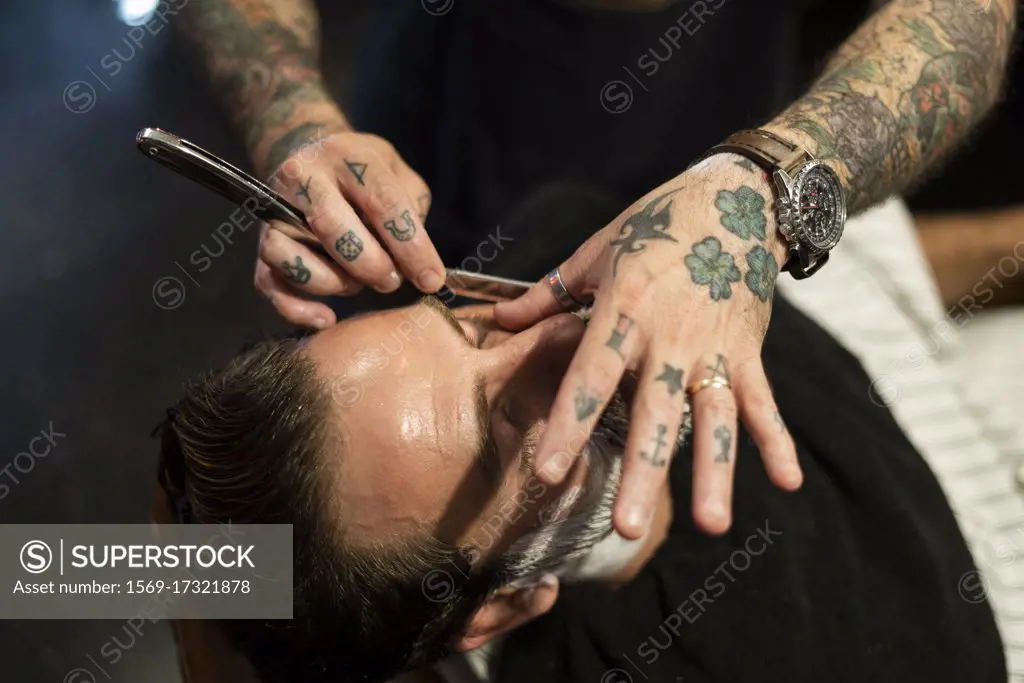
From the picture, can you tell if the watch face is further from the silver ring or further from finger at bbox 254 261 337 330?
finger at bbox 254 261 337 330

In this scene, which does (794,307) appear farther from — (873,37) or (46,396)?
(46,396)

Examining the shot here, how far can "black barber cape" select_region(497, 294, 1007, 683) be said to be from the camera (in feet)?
2.89

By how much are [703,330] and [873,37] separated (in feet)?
1.64

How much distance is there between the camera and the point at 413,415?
676 mm

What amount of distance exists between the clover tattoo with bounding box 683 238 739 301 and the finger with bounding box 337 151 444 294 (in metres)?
0.25

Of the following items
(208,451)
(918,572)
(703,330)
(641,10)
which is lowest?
(918,572)

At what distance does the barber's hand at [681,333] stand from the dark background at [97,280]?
57 cm

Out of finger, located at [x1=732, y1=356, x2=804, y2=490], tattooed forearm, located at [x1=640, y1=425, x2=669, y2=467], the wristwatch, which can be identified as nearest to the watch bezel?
the wristwatch

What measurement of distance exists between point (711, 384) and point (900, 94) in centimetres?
47

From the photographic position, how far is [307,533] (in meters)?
0.70

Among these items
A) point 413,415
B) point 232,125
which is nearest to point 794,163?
point 413,415

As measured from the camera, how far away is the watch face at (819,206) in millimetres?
666

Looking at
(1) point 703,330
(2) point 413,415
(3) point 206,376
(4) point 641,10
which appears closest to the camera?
(1) point 703,330

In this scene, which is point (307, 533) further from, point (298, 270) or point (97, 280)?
point (97, 280)
